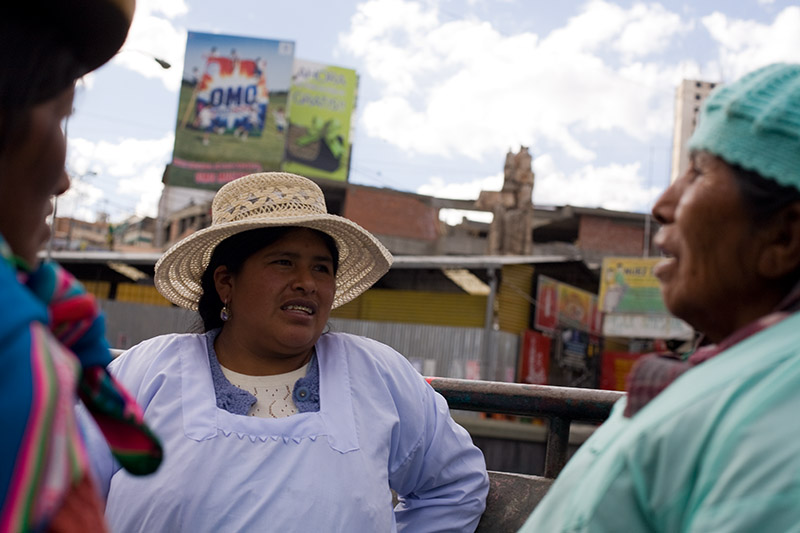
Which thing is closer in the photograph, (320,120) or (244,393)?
(244,393)

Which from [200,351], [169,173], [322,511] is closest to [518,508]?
[322,511]

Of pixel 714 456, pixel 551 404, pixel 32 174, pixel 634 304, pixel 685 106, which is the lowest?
pixel 551 404

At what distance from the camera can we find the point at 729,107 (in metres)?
1.07

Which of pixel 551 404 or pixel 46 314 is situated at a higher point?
pixel 46 314

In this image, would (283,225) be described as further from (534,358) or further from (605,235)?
(605,235)

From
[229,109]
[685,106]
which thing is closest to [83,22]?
[229,109]

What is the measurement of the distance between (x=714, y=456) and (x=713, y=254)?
331 millimetres

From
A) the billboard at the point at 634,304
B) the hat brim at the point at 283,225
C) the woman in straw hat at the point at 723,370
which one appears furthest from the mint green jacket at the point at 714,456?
the billboard at the point at 634,304

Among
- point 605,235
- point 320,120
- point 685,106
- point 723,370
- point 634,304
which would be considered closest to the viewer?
point 723,370

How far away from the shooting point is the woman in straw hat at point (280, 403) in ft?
6.74

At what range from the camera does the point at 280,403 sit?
2.40m

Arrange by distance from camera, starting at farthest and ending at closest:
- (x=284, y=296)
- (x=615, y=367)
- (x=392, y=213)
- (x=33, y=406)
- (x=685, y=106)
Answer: (x=685, y=106), (x=392, y=213), (x=615, y=367), (x=284, y=296), (x=33, y=406)

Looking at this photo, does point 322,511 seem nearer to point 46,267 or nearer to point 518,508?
point 518,508

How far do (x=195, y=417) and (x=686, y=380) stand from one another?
1.53 metres
